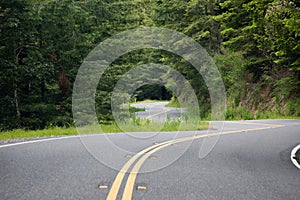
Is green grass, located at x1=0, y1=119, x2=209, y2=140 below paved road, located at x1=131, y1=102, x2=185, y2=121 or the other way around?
the other way around

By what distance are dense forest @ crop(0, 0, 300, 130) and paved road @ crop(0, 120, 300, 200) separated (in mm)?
4732

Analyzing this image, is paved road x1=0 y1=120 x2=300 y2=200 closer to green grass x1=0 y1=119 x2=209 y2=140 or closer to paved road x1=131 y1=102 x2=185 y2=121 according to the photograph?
green grass x1=0 y1=119 x2=209 y2=140

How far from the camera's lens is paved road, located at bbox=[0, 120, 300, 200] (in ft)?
17.0

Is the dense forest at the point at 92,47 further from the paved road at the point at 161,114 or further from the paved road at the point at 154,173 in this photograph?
the paved road at the point at 154,173

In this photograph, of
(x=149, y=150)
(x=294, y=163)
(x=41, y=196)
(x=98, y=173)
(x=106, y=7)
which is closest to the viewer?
(x=41, y=196)

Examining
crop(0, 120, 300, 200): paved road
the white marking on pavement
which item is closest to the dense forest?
the white marking on pavement

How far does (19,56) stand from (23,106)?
116 inches

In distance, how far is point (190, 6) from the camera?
30234 millimetres

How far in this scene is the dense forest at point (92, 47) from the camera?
51.4 ft

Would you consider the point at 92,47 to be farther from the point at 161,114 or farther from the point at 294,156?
the point at 294,156

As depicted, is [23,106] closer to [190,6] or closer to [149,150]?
[149,150]

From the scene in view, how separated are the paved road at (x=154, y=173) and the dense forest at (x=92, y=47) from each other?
4732mm

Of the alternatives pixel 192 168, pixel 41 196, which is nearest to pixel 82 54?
pixel 192 168

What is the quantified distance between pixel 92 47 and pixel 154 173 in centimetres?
1513
